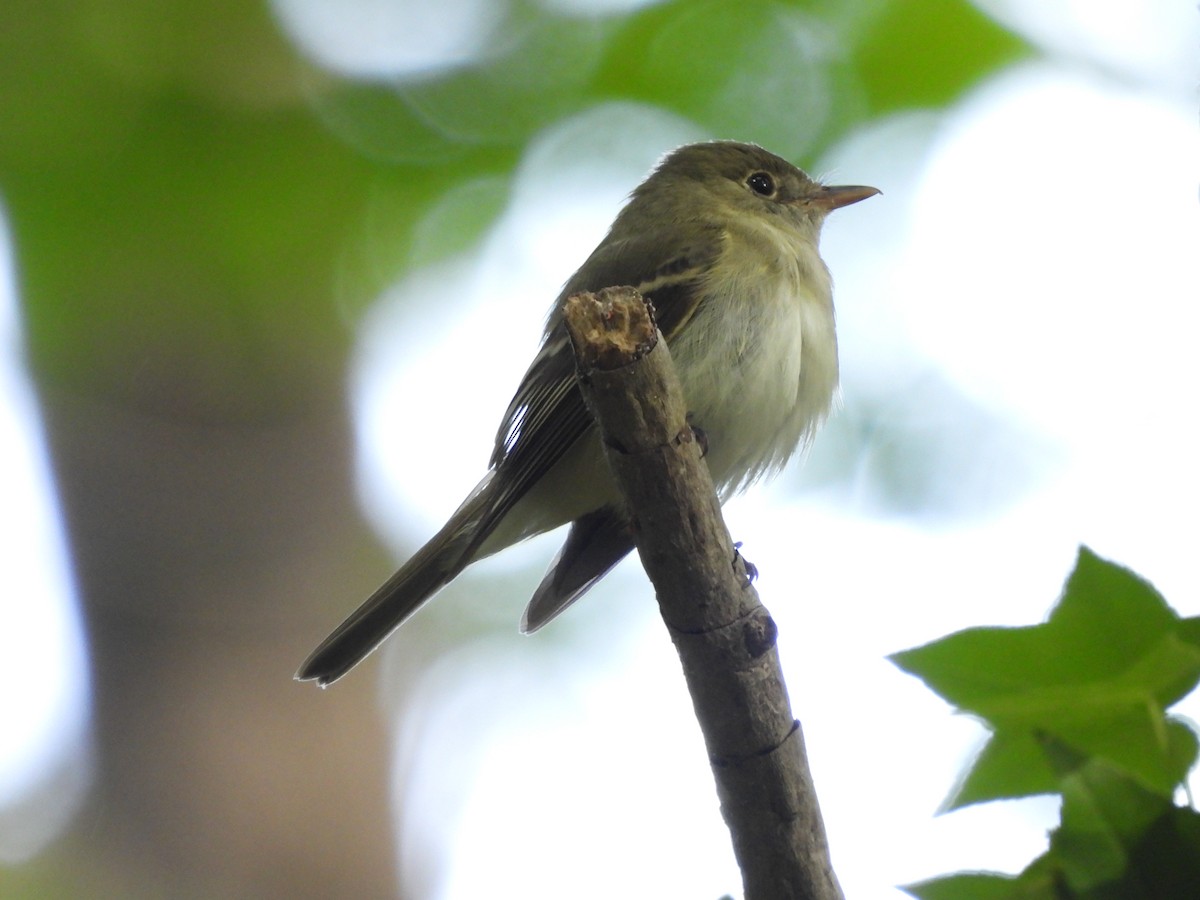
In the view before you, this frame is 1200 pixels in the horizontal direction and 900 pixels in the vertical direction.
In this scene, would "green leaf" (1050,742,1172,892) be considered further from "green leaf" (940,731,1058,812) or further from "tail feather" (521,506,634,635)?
"tail feather" (521,506,634,635)

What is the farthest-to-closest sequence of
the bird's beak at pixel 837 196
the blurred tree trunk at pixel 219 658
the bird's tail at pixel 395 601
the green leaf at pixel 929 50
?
the green leaf at pixel 929 50 → the bird's beak at pixel 837 196 → the blurred tree trunk at pixel 219 658 → the bird's tail at pixel 395 601

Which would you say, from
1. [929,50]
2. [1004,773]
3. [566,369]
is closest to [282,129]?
[929,50]

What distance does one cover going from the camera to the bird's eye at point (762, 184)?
187 inches

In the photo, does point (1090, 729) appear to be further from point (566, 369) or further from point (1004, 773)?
point (566, 369)

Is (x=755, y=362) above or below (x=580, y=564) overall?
above

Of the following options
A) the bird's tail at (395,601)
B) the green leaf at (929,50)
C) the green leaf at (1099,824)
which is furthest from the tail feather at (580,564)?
the green leaf at (929,50)

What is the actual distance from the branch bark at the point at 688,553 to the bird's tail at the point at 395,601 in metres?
1.63

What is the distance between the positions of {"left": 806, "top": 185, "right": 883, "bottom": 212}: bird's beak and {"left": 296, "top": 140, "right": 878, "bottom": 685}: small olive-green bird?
509mm

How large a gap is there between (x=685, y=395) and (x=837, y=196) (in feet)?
5.60

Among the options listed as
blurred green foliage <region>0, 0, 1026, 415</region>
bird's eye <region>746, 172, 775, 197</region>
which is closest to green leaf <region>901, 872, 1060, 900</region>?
bird's eye <region>746, 172, 775, 197</region>

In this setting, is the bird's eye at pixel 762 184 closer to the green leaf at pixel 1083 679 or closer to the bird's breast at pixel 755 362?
the bird's breast at pixel 755 362

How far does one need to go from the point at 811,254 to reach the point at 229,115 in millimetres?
3304

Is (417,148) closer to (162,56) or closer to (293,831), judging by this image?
(162,56)

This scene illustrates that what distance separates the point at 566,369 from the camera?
11.7ft
